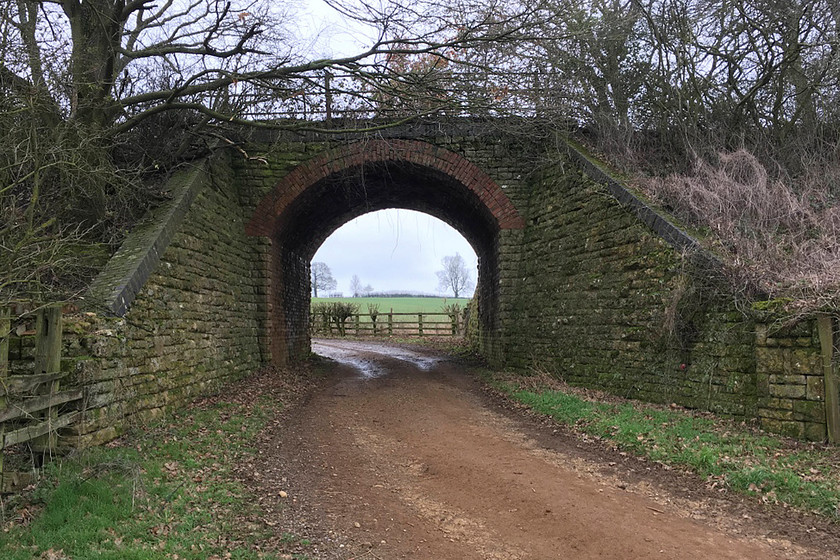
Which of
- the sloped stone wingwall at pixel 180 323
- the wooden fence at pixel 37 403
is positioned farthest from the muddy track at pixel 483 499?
the wooden fence at pixel 37 403

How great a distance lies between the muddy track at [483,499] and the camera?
12.3ft

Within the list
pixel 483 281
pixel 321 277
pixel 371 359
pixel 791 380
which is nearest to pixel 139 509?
pixel 791 380

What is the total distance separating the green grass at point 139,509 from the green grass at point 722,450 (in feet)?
13.5

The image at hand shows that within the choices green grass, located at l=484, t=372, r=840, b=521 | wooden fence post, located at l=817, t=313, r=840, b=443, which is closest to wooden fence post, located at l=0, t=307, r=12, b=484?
green grass, located at l=484, t=372, r=840, b=521

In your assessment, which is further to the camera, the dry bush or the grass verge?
the dry bush

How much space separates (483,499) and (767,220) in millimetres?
5895

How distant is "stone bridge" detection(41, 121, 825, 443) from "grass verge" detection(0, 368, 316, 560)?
72 centimetres

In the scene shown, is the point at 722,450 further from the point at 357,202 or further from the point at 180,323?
the point at 357,202

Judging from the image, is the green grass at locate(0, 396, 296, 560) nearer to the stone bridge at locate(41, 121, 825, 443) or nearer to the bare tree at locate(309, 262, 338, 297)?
the stone bridge at locate(41, 121, 825, 443)

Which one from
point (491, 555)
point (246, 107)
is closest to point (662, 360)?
point (491, 555)

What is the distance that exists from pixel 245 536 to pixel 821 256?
22.1 ft

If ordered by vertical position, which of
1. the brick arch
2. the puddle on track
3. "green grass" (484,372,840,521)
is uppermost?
the brick arch

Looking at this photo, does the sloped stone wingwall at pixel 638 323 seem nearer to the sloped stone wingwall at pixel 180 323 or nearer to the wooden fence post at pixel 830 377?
the wooden fence post at pixel 830 377

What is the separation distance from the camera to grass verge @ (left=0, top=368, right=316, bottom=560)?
11.5 feet
